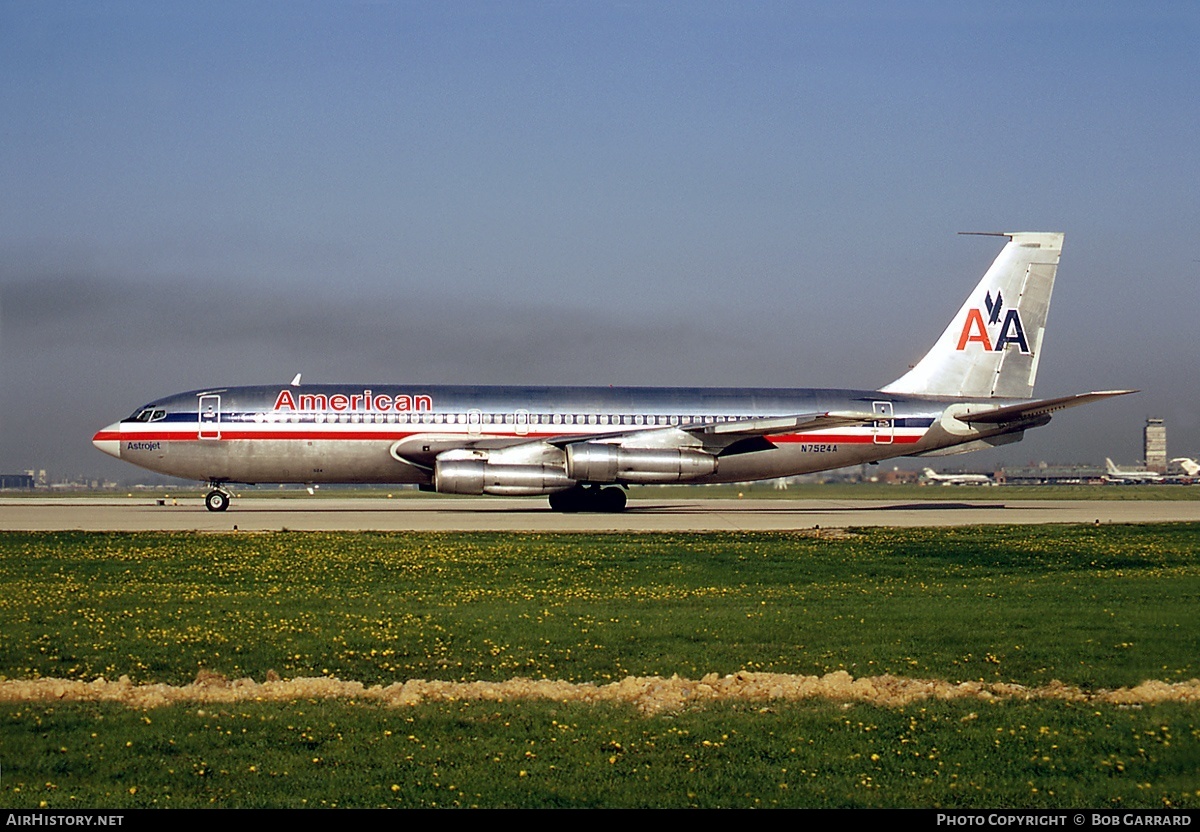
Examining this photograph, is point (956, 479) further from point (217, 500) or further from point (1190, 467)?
point (217, 500)

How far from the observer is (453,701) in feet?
32.8

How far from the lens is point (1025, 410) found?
4003 centimetres

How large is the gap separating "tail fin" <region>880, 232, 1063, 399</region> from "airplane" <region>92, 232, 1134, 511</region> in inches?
46.0

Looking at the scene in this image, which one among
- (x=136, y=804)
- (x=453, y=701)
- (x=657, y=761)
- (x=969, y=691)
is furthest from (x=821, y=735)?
(x=136, y=804)

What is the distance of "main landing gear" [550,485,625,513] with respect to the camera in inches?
1567

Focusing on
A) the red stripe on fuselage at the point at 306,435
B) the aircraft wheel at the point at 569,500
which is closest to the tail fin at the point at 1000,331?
the red stripe on fuselage at the point at 306,435

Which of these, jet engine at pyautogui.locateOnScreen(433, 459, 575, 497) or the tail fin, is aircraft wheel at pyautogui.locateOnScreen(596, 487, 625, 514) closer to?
jet engine at pyautogui.locateOnScreen(433, 459, 575, 497)

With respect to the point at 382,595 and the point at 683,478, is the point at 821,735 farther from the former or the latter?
the point at 683,478

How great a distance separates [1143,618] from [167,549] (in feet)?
60.5

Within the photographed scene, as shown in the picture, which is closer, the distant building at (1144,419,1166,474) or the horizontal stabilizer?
the horizontal stabilizer

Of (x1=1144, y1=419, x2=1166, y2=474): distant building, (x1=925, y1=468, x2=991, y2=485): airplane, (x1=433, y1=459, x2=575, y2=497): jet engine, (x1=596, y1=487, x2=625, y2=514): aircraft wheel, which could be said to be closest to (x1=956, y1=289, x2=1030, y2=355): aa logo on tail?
(x1=596, y1=487, x2=625, y2=514): aircraft wheel

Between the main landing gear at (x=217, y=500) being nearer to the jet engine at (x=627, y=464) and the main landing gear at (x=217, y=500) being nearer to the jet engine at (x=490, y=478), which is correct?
the jet engine at (x=490, y=478)

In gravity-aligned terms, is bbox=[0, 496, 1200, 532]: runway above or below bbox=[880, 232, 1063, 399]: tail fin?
below

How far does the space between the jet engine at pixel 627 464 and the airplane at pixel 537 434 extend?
47 mm
